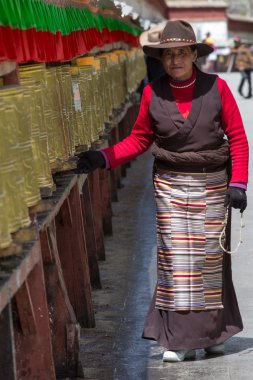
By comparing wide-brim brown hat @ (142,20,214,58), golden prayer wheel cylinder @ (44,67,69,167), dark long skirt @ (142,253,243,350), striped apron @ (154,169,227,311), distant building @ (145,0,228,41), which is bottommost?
distant building @ (145,0,228,41)

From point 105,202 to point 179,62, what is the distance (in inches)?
195

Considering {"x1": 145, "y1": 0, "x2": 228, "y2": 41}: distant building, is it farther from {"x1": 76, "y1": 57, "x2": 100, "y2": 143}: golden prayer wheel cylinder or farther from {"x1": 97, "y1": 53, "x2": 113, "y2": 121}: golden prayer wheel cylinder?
{"x1": 76, "y1": 57, "x2": 100, "y2": 143}: golden prayer wheel cylinder

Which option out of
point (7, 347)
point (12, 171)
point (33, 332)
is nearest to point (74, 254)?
point (33, 332)

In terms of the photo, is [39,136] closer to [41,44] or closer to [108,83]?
[41,44]

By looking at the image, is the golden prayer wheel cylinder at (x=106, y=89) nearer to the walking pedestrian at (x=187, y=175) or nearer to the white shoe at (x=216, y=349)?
the walking pedestrian at (x=187, y=175)

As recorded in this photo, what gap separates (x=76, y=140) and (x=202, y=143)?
0.88 m

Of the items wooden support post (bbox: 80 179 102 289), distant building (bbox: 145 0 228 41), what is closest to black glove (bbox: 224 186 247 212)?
wooden support post (bbox: 80 179 102 289)

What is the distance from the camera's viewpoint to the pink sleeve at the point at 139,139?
6.91m

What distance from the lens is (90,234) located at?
920cm

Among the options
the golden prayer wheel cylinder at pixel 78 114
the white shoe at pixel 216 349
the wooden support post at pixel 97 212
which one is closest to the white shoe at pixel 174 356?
the white shoe at pixel 216 349

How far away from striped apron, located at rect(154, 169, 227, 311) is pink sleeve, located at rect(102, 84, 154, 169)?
0.17 metres

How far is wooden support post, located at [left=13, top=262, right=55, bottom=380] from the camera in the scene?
219 inches

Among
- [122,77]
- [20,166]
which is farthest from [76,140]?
[122,77]

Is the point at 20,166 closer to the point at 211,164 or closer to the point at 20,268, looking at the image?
the point at 20,268
